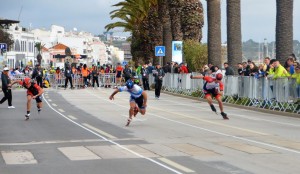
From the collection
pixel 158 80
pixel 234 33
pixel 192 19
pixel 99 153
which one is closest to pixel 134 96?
pixel 99 153

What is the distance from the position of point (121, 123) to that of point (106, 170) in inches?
402

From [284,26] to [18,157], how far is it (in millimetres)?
18558

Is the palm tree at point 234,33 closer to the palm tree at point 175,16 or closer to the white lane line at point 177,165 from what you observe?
the palm tree at point 175,16

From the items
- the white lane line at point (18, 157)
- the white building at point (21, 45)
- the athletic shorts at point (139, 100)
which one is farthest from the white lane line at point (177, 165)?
the white building at point (21, 45)

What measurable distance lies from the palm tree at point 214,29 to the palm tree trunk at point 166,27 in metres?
14.4

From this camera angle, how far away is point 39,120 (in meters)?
23.7

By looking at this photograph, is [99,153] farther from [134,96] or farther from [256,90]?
[256,90]

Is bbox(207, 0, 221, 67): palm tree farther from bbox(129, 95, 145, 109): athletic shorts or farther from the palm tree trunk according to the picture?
bbox(129, 95, 145, 109): athletic shorts

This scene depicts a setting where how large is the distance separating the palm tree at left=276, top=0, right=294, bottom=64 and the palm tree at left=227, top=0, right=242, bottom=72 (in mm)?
5627

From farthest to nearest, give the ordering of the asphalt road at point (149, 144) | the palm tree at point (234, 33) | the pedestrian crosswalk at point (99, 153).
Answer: the palm tree at point (234, 33), the pedestrian crosswalk at point (99, 153), the asphalt road at point (149, 144)

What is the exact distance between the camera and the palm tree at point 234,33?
116ft

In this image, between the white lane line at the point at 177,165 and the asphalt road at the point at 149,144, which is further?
the asphalt road at the point at 149,144

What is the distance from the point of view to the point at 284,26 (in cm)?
2981

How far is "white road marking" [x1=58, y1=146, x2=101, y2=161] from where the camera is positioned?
1357 centimetres
